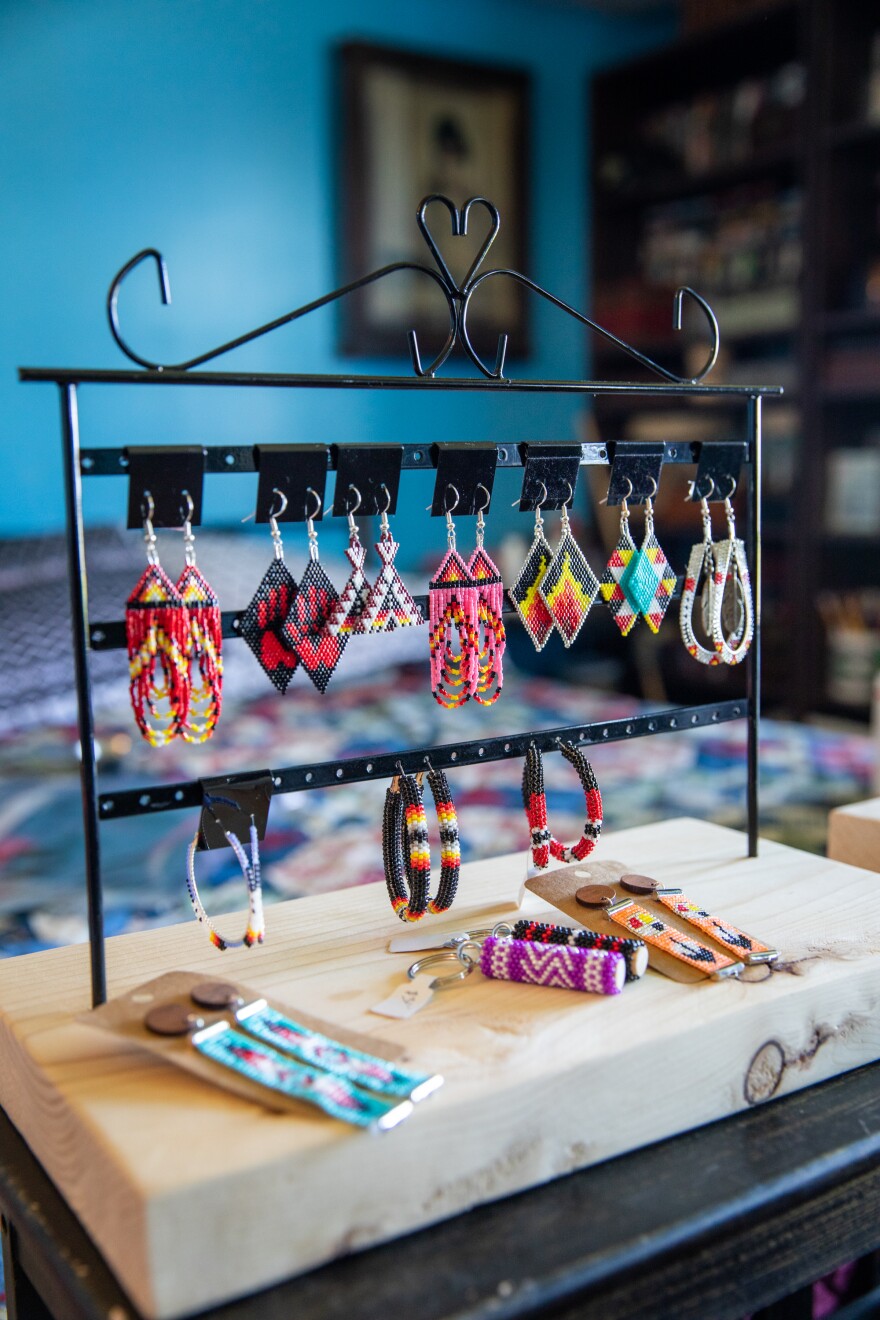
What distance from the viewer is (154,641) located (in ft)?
2.60

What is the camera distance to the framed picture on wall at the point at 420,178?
11.8ft

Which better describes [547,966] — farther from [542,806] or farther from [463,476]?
[463,476]

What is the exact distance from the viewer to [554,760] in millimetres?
2129

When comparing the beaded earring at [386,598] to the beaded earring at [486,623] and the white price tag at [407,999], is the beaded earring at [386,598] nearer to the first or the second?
the beaded earring at [486,623]

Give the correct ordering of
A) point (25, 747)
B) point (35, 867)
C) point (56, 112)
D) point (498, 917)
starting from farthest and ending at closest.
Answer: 1. point (56, 112)
2. point (25, 747)
3. point (35, 867)
4. point (498, 917)

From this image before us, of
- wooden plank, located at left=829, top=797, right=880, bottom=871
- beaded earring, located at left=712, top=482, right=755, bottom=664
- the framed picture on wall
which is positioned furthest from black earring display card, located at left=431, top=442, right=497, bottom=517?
the framed picture on wall

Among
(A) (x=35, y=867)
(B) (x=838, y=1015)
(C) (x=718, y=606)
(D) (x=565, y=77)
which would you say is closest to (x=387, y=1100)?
(B) (x=838, y=1015)

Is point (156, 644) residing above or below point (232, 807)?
above

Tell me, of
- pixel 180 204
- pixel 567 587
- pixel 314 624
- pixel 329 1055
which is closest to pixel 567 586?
pixel 567 587

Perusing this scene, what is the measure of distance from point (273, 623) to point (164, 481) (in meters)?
0.13

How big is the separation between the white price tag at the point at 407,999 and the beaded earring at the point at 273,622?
0.23 metres

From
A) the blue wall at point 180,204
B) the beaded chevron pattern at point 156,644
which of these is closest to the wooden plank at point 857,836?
the beaded chevron pattern at point 156,644

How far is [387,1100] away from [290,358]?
3.16 metres

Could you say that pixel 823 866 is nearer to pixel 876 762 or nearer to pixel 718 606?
pixel 718 606
